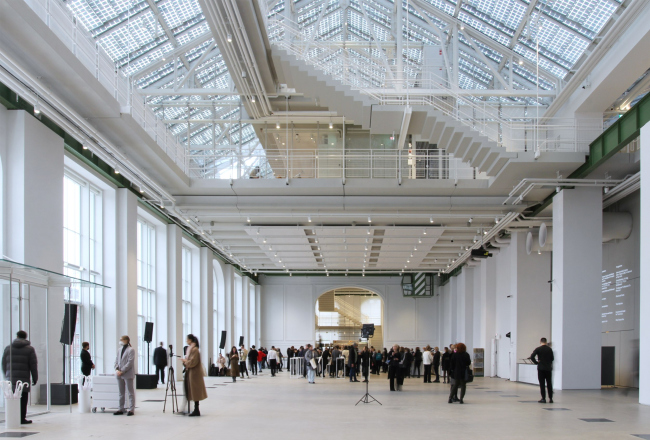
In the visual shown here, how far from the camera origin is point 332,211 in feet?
78.0

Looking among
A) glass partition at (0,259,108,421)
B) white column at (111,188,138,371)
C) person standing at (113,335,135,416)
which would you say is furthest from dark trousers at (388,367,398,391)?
person standing at (113,335,135,416)

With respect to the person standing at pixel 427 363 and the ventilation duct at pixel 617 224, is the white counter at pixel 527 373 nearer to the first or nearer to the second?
the person standing at pixel 427 363

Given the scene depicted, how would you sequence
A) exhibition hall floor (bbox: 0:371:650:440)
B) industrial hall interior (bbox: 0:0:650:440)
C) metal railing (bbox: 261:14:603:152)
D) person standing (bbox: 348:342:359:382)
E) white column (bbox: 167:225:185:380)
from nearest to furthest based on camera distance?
exhibition hall floor (bbox: 0:371:650:440)
industrial hall interior (bbox: 0:0:650:440)
metal railing (bbox: 261:14:603:152)
white column (bbox: 167:225:185:380)
person standing (bbox: 348:342:359:382)

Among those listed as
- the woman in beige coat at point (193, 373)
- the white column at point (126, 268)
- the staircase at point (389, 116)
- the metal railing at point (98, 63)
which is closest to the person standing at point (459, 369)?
the woman in beige coat at point (193, 373)

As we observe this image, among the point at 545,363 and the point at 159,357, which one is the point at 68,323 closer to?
the point at 159,357

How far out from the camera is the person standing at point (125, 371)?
12008mm

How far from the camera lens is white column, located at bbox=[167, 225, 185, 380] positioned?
2588 cm

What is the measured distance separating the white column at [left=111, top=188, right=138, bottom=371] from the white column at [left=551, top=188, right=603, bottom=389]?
13.0 meters

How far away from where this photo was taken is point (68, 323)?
13188mm

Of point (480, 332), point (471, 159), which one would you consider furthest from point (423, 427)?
point (480, 332)

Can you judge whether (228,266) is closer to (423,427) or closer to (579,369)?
(579,369)

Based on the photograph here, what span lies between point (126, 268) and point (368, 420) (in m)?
11.8

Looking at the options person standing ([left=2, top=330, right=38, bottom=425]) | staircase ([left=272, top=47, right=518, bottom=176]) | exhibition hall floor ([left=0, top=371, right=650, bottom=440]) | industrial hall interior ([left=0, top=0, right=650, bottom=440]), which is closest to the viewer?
exhibition hall floor ([left=0, top=371, right=650, bottom=440])

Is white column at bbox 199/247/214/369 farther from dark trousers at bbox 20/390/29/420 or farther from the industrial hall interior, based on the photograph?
dark trousers at bbox 20/390/29/420
